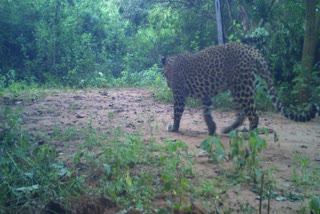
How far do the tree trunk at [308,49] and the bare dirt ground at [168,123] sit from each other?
0.87 m

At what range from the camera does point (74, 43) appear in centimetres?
1496

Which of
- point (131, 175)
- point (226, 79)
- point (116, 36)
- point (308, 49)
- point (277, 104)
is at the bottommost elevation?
point (131, 175)

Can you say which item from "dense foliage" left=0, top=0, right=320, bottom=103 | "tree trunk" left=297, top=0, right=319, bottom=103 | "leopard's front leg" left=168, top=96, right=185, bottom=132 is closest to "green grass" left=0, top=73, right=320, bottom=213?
"leopard's front leg" left=168, top=96, right=185, bottom=132

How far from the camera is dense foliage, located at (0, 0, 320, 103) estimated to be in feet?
33.7

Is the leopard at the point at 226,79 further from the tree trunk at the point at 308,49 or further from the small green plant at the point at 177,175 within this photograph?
the tree trunk at the point at 308,49

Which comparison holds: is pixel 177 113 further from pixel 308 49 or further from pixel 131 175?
pixel 308 49

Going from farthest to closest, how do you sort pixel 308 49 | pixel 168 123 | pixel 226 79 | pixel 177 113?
1. pixel 308 49
2. pixel 168 123
3. pixel 177 113
4. pixel 226 79

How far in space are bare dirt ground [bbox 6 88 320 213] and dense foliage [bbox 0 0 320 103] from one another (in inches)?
82.1

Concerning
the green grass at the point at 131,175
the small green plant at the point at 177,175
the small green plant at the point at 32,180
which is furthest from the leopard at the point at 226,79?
the small green plant at the point at 32,180

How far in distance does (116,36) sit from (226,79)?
12942mm

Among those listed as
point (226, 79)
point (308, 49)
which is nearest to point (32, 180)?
point (226, 79)

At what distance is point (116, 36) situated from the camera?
19.1 meters

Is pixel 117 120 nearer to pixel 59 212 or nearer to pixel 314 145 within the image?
pixel 314 145

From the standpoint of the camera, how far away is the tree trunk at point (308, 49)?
898 centimetres
